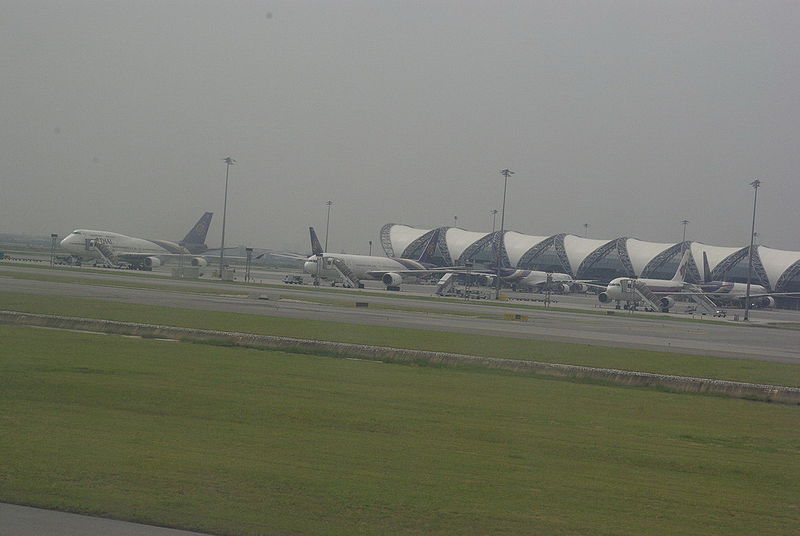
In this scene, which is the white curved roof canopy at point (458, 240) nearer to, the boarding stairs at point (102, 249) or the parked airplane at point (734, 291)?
the parked airplane at point (734, 291)

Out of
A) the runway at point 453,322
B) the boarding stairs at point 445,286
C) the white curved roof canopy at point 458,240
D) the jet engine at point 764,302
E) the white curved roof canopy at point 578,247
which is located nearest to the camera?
the runway at point 453,322

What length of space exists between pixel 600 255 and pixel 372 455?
17013cm

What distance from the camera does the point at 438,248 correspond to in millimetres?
192250

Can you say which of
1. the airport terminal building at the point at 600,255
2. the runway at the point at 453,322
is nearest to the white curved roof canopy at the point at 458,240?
the airport terminal building at the point at 600,255

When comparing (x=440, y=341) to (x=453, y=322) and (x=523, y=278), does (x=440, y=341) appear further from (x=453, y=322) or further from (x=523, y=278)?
(x=523, y=278)

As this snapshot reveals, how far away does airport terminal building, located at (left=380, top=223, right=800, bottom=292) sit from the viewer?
16362cm

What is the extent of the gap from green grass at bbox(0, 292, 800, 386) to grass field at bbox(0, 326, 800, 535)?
8098 mm

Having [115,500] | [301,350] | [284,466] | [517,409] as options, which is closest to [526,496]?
[284,466]

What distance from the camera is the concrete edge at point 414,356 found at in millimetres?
25000

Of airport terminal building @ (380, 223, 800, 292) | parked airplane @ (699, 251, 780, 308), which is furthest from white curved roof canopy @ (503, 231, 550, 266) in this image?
parked airplane @ (699, 251, 780, 308)

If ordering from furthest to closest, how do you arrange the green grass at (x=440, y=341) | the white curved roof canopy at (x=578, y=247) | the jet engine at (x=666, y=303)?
the white curved roof canopy at (x=578, y=247) < the jet engine at (x=666, y=303) < the green grass at (x=440, y=341)

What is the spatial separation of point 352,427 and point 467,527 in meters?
5.43

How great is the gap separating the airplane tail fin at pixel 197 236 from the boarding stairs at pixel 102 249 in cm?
2331

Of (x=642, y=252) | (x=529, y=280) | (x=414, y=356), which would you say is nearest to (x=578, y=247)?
(x=642, y=252)
